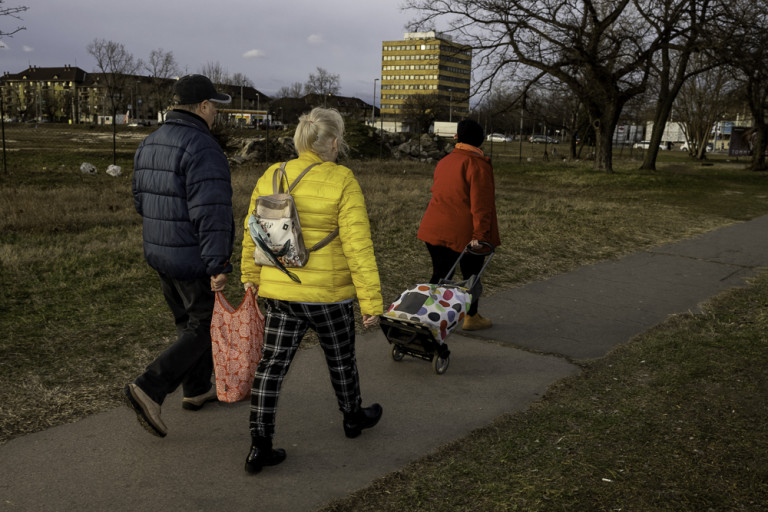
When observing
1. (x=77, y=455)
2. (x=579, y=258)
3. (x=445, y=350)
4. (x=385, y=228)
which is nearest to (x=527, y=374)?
(x=445, y=350)

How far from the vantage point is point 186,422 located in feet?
12.4

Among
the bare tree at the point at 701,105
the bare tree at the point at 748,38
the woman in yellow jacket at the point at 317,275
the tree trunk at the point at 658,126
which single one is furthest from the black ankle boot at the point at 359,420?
the bare tree at the point at 701,105

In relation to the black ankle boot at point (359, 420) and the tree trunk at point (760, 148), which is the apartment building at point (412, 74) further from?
the black ankle boot at point (359, 420)

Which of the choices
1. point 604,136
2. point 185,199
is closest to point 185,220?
point 185,199

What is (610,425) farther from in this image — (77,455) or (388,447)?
(77,455)

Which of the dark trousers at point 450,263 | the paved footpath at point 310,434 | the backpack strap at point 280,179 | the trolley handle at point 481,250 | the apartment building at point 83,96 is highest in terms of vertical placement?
the apartment building at point 83,96

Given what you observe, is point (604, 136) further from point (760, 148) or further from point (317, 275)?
point (317, 275)

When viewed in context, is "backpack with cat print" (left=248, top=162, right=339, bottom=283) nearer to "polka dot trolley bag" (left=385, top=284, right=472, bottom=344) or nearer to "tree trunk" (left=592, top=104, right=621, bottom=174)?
"polka dot trolley bag" (left=385, top=284, right=472, bottom=344)

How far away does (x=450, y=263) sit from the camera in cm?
533

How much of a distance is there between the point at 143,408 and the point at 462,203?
292 cm

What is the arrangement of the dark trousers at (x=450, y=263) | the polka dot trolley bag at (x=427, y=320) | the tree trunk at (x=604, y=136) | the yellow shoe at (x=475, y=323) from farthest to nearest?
1. the tree trunk at (x=604, y=136)
2. the yellow shoe at (x=475, y=323)
3. the dark trousers at (x=450, y=263)
4. the polka dot trolley bag at (x=427, y=320)

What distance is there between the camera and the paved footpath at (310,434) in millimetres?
2990

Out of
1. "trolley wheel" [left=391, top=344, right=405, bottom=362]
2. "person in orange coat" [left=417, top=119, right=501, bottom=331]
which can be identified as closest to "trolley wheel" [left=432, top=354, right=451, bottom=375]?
"trolley wheel" [left=391, top=344, right=405, bottom=362]

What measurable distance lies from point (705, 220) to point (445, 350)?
12790 millimetres
